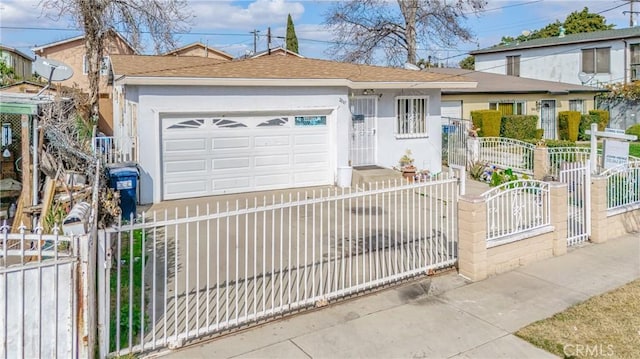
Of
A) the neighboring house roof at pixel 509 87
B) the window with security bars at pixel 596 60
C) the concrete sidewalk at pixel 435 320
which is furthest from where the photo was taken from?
the window with security bars at pixel 596 60

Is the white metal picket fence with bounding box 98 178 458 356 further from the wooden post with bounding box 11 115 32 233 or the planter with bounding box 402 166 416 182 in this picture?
the planter with bounding box 402 166 416 182

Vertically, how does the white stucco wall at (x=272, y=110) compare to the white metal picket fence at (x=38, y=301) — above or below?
above

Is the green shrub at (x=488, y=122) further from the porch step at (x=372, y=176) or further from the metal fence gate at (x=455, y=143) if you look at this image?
the porch step at (x=372, y=176)

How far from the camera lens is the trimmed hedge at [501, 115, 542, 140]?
74.6 ft

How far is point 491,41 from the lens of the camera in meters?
44.4

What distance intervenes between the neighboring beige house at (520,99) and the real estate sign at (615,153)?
12345mm

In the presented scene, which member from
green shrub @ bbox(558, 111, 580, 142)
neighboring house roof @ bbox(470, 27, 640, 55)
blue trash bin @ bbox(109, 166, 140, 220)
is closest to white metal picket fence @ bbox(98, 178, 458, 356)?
blue trash bin @ bbox(109, 166, 140, 220)

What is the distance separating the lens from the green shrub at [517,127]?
22734 millimetres

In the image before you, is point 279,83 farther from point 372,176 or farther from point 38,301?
point 38,301

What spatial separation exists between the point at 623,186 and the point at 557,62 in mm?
25572

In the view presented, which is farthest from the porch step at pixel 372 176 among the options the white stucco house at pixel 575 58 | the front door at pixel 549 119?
the white stucco house at pixel 575 58

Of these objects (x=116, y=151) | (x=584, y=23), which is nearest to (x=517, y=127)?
(x=116, y=151)

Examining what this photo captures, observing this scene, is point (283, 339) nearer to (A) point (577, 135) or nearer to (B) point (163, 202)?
(B) point (163, 202)

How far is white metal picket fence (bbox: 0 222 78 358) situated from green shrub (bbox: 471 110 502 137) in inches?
794
